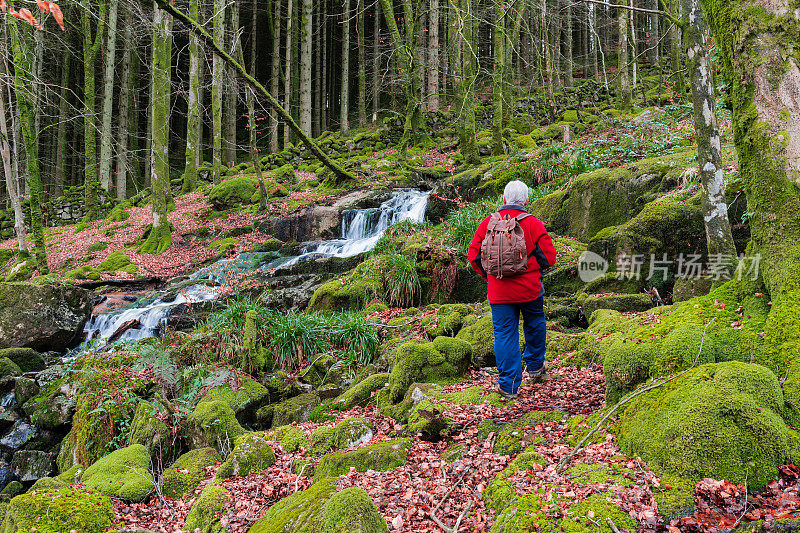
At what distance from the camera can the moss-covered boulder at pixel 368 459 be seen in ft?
11.2

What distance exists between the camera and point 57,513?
3199 millimetres

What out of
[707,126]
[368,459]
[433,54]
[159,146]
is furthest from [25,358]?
[433,54]

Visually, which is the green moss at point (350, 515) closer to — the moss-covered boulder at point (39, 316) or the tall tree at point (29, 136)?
the moss-covered boulder at point (39, 316)

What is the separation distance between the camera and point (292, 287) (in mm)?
9945

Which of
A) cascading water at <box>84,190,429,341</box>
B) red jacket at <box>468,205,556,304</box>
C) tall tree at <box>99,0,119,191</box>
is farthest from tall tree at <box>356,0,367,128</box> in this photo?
red jacket at <box>468,205,556,304</box>

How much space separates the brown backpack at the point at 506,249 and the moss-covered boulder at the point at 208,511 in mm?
2792

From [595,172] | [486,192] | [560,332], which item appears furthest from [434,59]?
[560,332]

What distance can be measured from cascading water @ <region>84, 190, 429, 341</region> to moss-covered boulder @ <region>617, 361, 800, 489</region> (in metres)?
8.35

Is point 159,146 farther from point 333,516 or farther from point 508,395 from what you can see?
point 333,516

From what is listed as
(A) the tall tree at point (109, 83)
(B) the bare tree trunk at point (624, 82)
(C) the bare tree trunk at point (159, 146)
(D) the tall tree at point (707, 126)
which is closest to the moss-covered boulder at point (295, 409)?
(D) the tall tree at point (707, 126)

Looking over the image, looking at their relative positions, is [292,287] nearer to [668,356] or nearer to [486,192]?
[486,192]

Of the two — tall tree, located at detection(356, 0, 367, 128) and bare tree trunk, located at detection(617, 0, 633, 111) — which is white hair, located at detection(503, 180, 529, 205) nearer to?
bare tree trunk, located at detection(617, 0, 633, 111)

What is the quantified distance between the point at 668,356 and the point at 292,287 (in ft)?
26.2

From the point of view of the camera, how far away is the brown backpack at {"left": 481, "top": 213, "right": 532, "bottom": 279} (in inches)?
154
